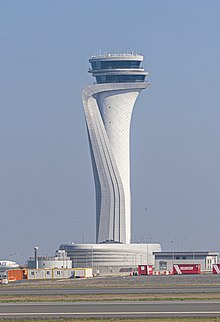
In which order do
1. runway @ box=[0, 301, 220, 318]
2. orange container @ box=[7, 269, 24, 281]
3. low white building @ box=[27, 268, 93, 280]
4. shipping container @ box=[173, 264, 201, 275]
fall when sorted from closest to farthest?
runway @ box=[0, 301, 220, 318] < orange container @ box=[7, 269, 24, 281] < low white building @ box=[27, 268, 93, 280] < shipping container @ box=[173, 264, 201, 275]

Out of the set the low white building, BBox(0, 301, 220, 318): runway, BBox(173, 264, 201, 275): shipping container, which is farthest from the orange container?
BBox(0, 301, 220, 318): runway

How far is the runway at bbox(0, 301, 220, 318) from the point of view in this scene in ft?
219

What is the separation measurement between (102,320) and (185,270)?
366 ft

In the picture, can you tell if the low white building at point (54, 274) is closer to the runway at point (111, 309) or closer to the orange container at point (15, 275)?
the orange container at point (15, 275)

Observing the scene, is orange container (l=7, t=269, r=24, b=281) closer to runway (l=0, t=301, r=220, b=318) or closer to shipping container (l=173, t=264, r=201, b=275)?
shipping container (l=173, t=264, r=201, b=275)

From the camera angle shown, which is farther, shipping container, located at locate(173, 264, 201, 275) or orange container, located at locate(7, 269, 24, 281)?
shipping container, located at locate(173, 264, 201, 275)

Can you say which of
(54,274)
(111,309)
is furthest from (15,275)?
(111,309)

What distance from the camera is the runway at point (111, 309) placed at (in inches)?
2628

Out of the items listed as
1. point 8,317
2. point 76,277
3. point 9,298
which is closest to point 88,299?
point 9,298

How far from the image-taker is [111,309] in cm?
7131

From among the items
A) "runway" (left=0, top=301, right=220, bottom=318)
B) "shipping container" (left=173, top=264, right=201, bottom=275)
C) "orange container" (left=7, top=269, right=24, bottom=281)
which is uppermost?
"shipping container" (left=173, top=264, right=201, bottom=275)

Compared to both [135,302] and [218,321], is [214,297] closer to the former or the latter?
[135,302]

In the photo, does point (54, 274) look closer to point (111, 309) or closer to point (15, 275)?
point (15, 275)

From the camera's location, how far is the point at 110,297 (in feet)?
280
